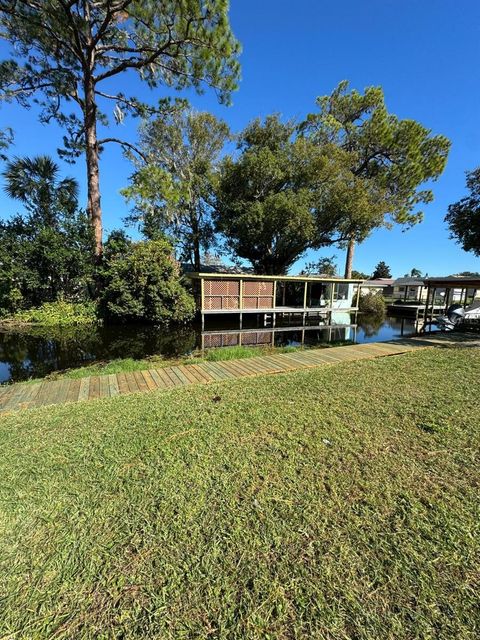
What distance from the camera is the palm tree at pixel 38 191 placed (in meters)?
13.5

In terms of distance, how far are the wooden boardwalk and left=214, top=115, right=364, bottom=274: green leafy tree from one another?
11.3 m

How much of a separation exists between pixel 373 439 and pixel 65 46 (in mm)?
17677

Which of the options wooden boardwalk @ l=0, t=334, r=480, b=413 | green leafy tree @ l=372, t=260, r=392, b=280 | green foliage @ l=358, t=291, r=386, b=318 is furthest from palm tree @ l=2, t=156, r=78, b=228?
green leafy tree @ l=372, t=260, r=392, b=280

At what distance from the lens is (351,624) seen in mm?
1288

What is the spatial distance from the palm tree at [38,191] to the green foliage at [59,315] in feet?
12.6

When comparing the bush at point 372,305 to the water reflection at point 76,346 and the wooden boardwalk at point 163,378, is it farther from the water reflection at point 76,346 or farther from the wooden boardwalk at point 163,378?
the wooden boardwalk at point 163,378

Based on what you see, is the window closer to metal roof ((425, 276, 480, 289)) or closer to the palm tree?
metal roof ((425, 276, 480, 289))

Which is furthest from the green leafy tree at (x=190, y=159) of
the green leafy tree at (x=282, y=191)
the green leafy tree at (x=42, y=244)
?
the green leafy tree at (x=42, y=244)

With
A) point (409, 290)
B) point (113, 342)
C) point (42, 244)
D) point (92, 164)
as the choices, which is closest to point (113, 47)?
point (92, 164)

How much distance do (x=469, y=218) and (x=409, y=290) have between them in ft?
76.8

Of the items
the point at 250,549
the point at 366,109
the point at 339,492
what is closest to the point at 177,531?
the point at 250,549

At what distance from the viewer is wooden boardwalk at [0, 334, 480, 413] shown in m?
4.02

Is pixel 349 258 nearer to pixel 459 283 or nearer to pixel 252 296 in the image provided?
pixel 459 283

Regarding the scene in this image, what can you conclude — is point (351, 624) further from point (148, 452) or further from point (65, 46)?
point (65, 46)
